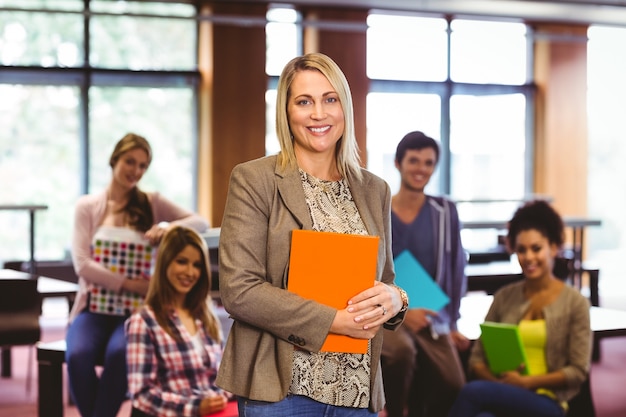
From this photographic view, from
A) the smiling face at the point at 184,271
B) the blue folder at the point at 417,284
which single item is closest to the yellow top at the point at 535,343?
A: the blue folder at the point at 417,284

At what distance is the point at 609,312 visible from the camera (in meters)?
4.39

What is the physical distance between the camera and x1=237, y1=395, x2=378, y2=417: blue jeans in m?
1.70

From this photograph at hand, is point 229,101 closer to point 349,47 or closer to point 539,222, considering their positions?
point 349,47

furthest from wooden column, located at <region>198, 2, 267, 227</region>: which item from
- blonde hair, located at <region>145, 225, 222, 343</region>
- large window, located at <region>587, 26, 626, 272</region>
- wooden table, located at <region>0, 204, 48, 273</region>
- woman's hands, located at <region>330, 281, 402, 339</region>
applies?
woman's hands, located at <region>330, 281, 402, 339</region>

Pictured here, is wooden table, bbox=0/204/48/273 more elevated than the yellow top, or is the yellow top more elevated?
wooden table, bbox=0/204/48/273

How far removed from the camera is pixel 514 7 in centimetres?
1042

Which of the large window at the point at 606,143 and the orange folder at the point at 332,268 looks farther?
the large window at the point at 606,143

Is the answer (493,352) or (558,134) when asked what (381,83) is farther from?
(493,352)

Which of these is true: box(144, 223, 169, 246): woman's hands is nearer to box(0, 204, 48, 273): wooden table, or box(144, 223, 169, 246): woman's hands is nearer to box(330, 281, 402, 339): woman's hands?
box(0, 204, 48, 273): wooden table

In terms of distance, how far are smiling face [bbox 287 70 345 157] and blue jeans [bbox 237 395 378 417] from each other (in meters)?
0.49

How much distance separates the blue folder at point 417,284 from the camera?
11.2 feet

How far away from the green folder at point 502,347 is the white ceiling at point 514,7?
658 cm

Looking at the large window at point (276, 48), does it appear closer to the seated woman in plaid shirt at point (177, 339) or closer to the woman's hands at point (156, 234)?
the woman's hands at point (156, 234)

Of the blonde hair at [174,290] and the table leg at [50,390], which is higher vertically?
the blonde hair at [174,290]
